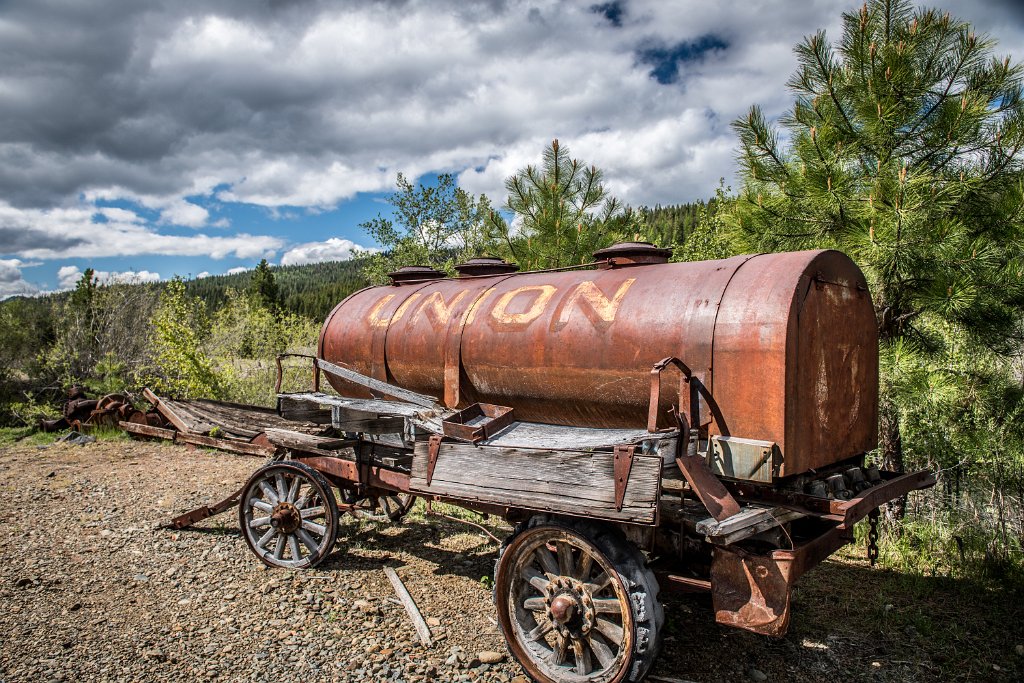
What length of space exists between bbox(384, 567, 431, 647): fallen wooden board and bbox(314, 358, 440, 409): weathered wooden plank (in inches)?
58.2

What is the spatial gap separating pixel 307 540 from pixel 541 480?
2834 mm

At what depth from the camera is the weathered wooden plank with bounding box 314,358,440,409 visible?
16.3ft

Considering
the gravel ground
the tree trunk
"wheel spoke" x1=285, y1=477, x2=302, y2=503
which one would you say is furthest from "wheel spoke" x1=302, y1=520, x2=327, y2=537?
the tree trunk

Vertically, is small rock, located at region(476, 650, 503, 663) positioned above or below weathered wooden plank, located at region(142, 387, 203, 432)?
below

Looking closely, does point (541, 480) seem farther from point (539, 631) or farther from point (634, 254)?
point (634, 254)

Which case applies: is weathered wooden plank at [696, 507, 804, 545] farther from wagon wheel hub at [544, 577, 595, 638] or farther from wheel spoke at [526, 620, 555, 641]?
wheel spoke at [526, 620, 555, 641]

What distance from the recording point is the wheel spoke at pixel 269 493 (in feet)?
18.0

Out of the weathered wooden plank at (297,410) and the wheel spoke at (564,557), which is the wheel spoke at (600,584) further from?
the weathered wooden plank at (297,410)

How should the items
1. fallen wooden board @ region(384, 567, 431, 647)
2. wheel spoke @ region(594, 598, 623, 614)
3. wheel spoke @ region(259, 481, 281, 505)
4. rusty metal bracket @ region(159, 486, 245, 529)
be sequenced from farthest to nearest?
rusty metal bracket @ region(159, 486, 245, 529) → wheel spoke @ region(259, 481, 281, 505) → fallen wooden board @ region(384, 567, 431, 647) → wheel spoke @ region(594, 598, 623, 614)

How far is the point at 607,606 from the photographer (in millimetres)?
3451

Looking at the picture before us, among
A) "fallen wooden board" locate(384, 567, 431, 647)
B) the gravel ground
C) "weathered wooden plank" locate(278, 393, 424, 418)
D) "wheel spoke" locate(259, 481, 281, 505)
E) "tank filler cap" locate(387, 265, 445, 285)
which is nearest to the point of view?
the gravel ground

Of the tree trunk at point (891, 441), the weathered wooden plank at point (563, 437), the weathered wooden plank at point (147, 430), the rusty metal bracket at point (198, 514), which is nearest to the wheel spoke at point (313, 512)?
the rusty metal bracket at point (198, 514)

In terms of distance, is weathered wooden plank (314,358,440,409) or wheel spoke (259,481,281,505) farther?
wheel spoke (259,481,281,505)

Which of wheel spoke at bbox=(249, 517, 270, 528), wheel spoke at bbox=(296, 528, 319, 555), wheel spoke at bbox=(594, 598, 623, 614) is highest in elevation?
wheel spoke at bbox=(594, 598, 623, 614)
